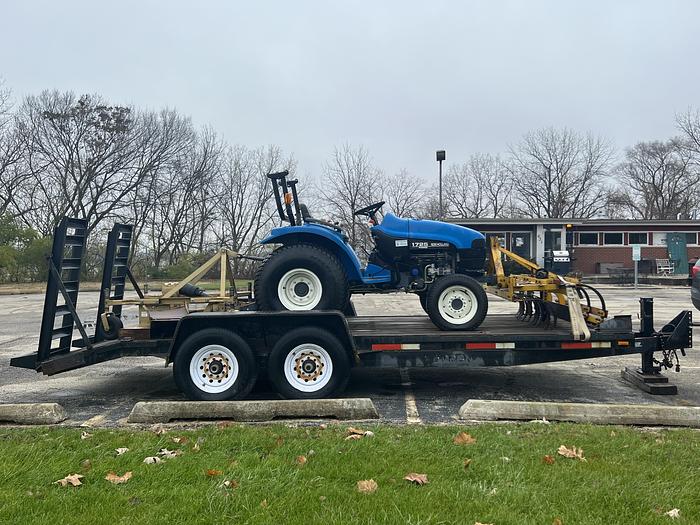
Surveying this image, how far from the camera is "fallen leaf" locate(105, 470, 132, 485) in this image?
143 inches

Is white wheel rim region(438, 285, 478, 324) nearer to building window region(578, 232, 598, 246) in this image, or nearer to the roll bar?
the roll bar

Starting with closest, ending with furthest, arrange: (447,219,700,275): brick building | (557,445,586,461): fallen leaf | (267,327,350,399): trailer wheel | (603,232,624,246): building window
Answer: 1. (557,445,586,461): fallen leaf
2. (267,327,350,399): trailer wheel
3. (447,219,700,275): brick building
4. (603,232,624,246): building window

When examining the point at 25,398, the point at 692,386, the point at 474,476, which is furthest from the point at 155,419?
the point at 692,386

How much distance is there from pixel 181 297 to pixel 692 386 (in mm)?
6371

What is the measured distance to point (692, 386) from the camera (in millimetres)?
7066

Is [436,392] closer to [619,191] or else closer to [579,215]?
[579,215]

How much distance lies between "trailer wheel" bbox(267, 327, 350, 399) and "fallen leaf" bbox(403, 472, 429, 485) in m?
2.41

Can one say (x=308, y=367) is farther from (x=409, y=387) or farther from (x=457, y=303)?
(x=457, y=303)

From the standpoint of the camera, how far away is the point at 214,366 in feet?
20.0

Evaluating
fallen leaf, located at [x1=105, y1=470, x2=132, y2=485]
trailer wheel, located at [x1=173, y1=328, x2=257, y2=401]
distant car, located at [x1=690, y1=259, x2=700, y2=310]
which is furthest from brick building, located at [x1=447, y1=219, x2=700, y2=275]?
fallen leaf, located at [x1=105, y1=470, x2=132, y2=485]

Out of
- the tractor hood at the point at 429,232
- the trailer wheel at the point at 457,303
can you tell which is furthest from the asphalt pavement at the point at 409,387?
the tractor hood at the point at 429,232

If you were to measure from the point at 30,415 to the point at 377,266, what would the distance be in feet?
13.2

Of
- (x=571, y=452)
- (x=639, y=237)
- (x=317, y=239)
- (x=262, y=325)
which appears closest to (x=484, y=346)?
(x=571, y=452)

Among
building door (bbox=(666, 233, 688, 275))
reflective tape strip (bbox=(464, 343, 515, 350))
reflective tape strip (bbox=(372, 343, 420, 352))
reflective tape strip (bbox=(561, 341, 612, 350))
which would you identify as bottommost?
reflective tape strip (bbox=(372, 343, 420, 352))
